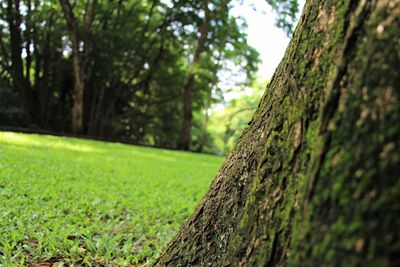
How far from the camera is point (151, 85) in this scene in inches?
1118

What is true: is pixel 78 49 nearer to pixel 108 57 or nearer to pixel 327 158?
pixel 108 57

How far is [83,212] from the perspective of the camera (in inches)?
160

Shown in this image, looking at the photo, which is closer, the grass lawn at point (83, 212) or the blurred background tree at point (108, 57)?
the grass lawn at point (83, 212)

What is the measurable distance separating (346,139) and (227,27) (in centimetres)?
2033

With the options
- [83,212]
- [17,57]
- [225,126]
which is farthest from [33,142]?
[225,126]

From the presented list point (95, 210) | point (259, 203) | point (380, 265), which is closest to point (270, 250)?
point (259, 203)

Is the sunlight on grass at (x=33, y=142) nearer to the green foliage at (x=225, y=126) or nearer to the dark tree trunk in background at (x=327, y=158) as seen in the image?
the dark tree trunk in background at (x=327, y=158)

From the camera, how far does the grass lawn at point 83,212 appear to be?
8.94 feet

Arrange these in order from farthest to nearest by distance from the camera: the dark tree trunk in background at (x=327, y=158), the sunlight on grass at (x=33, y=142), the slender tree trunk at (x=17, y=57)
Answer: the slender tree trunk at (x=17, y=57), the sunlight on grass at (x=33, y=142), the dark tree trunk in background at (x=327, y=158)

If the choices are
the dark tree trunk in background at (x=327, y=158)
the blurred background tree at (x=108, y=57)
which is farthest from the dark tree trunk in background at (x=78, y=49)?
the dark tree trunk in background at (x=327, y=158)

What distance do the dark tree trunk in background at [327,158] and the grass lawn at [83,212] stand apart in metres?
1.34

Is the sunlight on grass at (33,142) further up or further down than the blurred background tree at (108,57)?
further down

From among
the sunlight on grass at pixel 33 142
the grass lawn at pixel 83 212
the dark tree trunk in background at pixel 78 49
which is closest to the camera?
the grass lawn at pixel 83 212

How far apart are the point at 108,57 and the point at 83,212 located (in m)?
18.8
